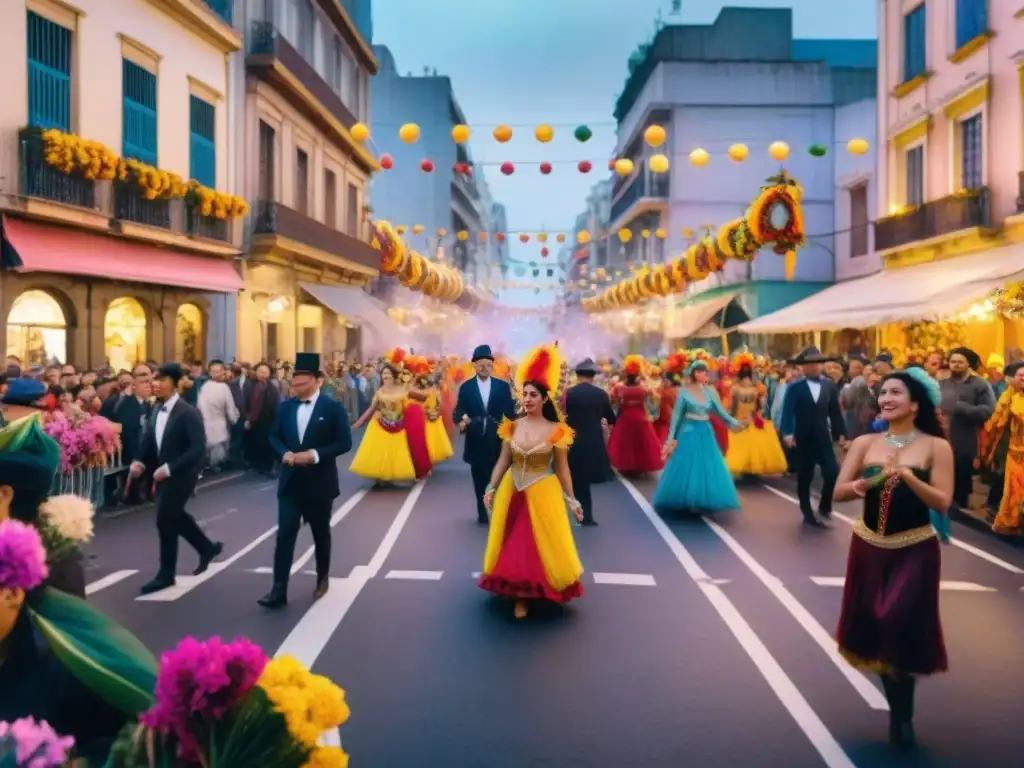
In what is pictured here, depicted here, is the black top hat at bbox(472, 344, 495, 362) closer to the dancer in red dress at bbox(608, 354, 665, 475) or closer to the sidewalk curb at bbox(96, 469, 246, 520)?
the dancer in red dress at bbox(608, 354, 665, 475)

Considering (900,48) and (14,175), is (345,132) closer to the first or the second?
(900,48)

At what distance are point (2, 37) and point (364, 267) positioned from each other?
21.4 metres

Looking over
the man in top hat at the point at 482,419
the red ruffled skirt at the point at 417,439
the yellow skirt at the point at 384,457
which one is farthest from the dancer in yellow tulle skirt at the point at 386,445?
the man in top hat at the point at 482,419

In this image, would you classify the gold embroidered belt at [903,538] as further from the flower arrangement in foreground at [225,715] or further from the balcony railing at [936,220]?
the balcony railing at [936,220]

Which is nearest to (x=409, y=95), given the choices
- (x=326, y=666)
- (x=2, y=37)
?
(x=2, y=37)

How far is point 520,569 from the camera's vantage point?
25.2ft

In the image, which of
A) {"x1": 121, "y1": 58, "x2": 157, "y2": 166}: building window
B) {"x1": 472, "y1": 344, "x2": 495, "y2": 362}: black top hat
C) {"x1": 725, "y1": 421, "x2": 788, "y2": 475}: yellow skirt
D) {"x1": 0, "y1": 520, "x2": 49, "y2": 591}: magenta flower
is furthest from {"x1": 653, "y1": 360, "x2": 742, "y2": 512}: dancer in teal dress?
{"x1": 121, "y1": 58, "x2": 157, "y2": 166}: building window

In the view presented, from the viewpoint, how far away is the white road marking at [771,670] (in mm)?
5051

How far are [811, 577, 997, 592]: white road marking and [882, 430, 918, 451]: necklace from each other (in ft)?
11.8

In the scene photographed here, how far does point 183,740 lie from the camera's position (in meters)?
2.40

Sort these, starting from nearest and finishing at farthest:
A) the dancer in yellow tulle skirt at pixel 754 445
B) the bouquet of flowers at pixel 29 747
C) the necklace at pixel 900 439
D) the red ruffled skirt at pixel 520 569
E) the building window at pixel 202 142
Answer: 1. the bouquet of flowers at pixel 29 747
2. the necklace at pixel 900 439
3. the red ruffled skirt at pixel 520 569
4. the dancer in yellow tulle skirt at pixel 754 445
5. the building window at pixel 202 142

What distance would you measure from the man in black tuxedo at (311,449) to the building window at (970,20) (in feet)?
62.9

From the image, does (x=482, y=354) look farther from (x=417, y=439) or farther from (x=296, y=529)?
(x=296, y=529)

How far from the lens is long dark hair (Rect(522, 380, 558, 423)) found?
8.30 m
